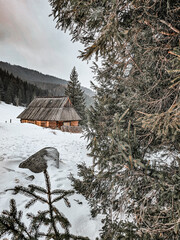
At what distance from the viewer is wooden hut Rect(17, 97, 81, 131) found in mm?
19891

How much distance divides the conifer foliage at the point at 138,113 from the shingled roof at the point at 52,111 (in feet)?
56.5

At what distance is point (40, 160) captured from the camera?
468 cm

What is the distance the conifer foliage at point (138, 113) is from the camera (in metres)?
1.59

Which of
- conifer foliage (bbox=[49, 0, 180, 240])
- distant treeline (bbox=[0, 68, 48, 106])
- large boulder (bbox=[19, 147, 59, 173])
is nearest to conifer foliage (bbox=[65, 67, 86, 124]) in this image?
large boulder (bbox=[19, 147, 59, 173])

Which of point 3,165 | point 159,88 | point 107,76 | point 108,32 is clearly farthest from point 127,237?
point 3,165

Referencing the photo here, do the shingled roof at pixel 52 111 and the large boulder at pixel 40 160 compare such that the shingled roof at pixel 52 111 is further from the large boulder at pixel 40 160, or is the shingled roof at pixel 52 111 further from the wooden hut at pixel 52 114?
the large boulder at pixel 40 160

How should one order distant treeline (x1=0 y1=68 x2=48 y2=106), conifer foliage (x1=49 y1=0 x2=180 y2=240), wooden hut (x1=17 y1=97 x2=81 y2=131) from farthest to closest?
1. distant treeline (x1=0 y1=68 x2=48 y2=106)
2. wooden hut (x1=17 y1=97 x2=81 y2=131)
3. conifer foliage (x1=49 y1=0 x2=180 y2=240)

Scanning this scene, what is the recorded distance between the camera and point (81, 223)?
2.62 m

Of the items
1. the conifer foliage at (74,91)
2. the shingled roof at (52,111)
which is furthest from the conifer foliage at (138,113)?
the conifer foliage at (74,91)

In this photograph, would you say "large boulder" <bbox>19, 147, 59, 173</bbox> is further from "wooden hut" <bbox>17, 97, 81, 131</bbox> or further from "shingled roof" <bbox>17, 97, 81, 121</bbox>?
"shingled roof" <bbox>17, 97, 81, 121</bbox>

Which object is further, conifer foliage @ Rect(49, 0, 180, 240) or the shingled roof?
the shingled roof

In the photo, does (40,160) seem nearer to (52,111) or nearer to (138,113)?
Answer: (138,113)

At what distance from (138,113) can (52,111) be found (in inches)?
772

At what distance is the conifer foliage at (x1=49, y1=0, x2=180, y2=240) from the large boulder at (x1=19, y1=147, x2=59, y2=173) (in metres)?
1.88
